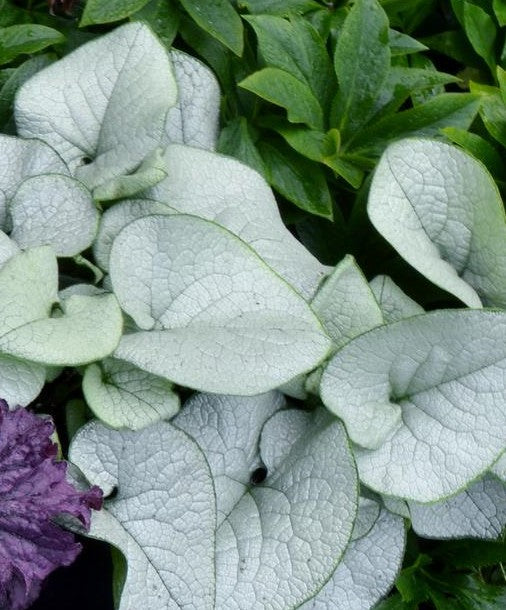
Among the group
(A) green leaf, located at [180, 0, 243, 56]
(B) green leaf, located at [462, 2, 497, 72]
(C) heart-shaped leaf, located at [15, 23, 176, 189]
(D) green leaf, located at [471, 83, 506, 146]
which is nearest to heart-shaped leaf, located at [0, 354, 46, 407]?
(C) heart-shaped leaf, located at [15, 23, 176, 189]

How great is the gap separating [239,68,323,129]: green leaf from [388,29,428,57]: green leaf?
165 millimetres

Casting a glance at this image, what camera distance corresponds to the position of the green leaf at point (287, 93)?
0.95 meters

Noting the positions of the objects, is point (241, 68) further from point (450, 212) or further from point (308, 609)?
point (308, 609)

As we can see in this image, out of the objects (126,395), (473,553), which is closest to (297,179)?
(126,395)

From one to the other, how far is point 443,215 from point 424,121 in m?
0.16

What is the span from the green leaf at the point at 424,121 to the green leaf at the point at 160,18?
10.0 inches

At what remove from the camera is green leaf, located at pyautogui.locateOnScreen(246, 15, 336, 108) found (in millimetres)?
978

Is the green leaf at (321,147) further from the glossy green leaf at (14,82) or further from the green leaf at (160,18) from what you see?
the glossy green leaf at (14,82)

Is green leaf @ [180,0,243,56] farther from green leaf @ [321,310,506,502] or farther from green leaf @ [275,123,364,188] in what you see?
green leaf @ [321,310,506,502]

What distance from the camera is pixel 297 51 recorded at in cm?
100

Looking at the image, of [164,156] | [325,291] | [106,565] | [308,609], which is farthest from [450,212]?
[106,565]

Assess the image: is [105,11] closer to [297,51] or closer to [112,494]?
[297,51]

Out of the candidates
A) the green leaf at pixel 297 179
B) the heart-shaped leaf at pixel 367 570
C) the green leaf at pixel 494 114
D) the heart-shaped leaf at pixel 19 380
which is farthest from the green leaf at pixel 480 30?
the heart-shaped leaf at pixel 19 380

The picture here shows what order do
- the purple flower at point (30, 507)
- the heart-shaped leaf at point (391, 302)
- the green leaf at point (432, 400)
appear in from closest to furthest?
the purple flower at point (30, 507), the green leaf at point (432, 400), the heart-shaped leaf at point (391, 302)
